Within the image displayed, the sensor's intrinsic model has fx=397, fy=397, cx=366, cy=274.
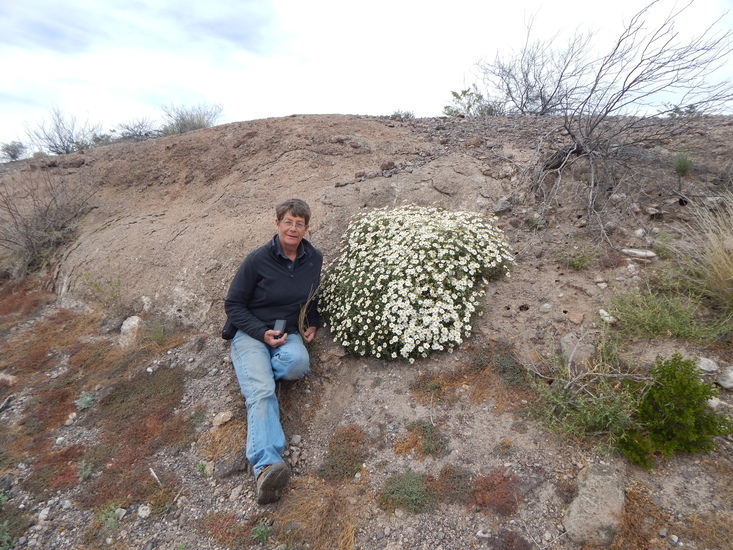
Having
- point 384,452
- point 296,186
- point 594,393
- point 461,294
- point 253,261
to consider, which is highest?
point 296,186

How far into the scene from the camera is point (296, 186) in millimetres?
6074

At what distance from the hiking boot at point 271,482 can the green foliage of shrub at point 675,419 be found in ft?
7.02

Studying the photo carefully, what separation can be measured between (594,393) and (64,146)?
14.2 m

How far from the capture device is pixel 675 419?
2299 millimetres

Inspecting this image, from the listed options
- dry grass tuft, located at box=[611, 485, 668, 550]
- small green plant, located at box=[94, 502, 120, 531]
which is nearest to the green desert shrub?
dry grass tuft, located at box=[611, 485, 668, 550]

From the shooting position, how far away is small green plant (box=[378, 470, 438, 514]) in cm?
243

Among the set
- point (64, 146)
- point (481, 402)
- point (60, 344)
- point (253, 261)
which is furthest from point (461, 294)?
point (64, 146)

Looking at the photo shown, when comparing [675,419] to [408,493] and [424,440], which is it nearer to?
[424,440]

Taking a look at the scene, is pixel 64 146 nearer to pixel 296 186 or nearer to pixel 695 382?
pixel 296 186

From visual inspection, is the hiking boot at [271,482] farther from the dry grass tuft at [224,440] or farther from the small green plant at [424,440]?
the small green plant at [424,440]

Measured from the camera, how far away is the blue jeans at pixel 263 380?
2.76 m

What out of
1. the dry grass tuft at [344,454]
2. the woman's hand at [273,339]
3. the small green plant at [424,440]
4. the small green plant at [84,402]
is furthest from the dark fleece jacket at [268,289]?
the small green plant at [84,402]

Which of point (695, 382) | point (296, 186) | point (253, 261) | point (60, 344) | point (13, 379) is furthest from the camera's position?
point (296, 186)

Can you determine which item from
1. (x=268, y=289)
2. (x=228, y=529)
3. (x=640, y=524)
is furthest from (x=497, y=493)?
(x=268, y=289)
